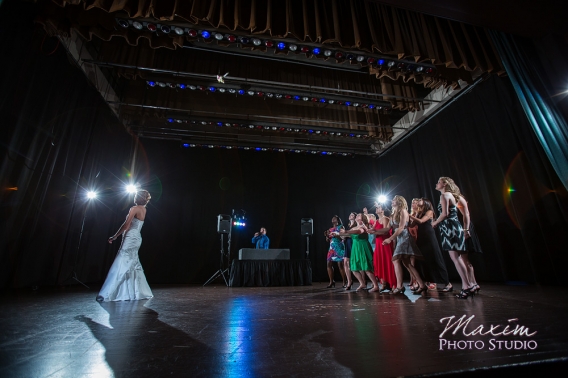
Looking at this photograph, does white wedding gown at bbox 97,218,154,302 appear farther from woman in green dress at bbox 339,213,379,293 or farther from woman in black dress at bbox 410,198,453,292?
woman in black dress at bbox 410,198,453,292

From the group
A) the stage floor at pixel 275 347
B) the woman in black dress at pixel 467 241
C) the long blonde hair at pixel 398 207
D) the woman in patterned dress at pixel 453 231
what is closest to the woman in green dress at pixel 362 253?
the long blonde hair at pixel 398 207

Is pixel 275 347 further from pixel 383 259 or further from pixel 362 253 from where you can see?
pixel 383 259

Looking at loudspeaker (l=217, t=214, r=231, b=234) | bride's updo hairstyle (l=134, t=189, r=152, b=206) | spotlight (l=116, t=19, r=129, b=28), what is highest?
spotlight (l=116, t=19, r=129, b=28)

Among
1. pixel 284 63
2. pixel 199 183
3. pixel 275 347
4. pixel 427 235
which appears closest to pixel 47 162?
pixel 199 183

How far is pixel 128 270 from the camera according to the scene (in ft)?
11.6

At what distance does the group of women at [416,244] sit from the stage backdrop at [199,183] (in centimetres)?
220

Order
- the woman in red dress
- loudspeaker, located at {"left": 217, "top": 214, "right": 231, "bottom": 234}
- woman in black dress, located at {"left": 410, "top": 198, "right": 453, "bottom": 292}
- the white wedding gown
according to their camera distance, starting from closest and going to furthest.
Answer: the white wedding gown, woman in black dress, located at {"left": 410, "top": 198, "right": 453, "bottom": 292}, the woman in red dress, loudspeaker, located at {"left": 217, "top": 214, "right": 231, "bottom": 234}

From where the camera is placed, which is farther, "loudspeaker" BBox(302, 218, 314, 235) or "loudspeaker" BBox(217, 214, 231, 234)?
"loudspeaker" BBox(302, 218, 314, 235)

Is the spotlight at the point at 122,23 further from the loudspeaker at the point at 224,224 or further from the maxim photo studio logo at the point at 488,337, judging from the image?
the maxim photo studio logo at the point at 488,337

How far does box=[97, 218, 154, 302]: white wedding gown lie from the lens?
11.1 ft

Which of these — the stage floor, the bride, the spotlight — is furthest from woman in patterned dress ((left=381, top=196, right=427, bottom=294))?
the spotlight

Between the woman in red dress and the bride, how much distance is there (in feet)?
12.4

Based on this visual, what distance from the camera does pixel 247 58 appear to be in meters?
5.99

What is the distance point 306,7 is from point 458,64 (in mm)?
2667
